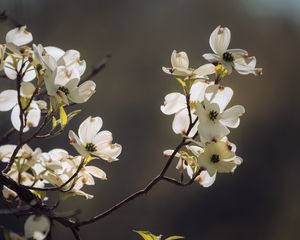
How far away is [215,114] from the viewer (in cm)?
48

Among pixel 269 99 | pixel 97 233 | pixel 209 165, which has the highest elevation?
pixel 209 165

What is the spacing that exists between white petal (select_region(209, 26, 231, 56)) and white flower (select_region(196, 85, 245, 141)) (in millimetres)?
34

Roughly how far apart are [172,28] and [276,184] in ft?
4.39

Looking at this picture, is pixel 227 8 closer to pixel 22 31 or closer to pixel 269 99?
pixel 269 99

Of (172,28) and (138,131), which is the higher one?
(172,28)

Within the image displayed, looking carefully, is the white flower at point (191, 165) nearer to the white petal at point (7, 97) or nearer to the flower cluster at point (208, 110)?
the flower cluster at point (208, 110)

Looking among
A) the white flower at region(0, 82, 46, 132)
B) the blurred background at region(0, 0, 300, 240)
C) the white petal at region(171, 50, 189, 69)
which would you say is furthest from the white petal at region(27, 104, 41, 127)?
the blurred background at region(0, 0, 300, 240)

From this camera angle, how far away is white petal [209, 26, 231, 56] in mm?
504

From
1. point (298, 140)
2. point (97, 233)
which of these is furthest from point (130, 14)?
point (97, 233)

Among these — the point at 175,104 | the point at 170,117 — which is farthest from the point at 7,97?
the point at 170,117

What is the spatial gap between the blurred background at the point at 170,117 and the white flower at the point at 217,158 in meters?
3.28

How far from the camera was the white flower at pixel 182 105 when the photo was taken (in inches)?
19.1

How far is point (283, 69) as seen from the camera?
206 inches

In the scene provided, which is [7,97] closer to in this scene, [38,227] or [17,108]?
[17,108]
